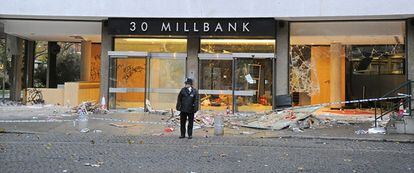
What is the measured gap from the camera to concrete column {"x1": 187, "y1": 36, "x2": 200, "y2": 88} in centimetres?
1925

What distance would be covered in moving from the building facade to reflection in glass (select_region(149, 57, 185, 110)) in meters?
0.04

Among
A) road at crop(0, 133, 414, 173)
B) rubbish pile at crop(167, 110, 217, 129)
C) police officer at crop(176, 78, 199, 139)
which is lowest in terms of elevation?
road at crop(0, 133, 414, 173)

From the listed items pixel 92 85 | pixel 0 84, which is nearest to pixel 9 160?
pixel 92 85

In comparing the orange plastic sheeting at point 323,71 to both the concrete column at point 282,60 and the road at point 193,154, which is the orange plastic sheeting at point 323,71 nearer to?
the concrete column at point 282,60

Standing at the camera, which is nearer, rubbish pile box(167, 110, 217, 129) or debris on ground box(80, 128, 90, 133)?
debris on ground box(80, 128, 90, 133)

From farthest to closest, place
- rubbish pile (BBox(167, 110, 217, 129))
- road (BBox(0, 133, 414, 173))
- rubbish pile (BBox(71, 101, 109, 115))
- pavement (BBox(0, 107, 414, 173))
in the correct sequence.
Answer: rubbish pile (BBox(71, 101, 109, 115))
rubbish pile (BBox(167, 110, 217, 129))
pavement (BBox(0, 107, 414, 173))
road (BBox(0, 133, 414, 173))

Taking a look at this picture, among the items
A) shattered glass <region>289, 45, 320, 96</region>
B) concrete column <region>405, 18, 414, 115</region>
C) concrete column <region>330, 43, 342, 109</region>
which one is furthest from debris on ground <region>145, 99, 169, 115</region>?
concrete column <region>405, 18, 414, 115</region>

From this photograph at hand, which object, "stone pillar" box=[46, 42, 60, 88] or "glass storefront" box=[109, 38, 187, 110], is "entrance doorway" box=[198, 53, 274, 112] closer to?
"glass storefront" box=[109, 38, 187, 110]

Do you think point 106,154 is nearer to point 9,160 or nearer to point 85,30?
point 9,160

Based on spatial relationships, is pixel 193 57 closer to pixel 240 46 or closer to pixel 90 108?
pixel 240 46

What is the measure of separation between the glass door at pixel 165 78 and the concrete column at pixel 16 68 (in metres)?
9.20

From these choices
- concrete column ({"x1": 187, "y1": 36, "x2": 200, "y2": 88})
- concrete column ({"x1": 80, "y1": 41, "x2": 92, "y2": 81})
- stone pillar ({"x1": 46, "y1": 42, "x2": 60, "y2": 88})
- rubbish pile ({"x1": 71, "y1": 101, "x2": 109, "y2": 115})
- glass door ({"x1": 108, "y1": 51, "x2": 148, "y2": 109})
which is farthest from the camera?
stone pillar ({"x1": 46, "y1": 42, "x2": 60, "y2": 88})

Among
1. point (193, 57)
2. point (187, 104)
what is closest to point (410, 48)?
point (193, 57)

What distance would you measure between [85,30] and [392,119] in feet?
43.5
